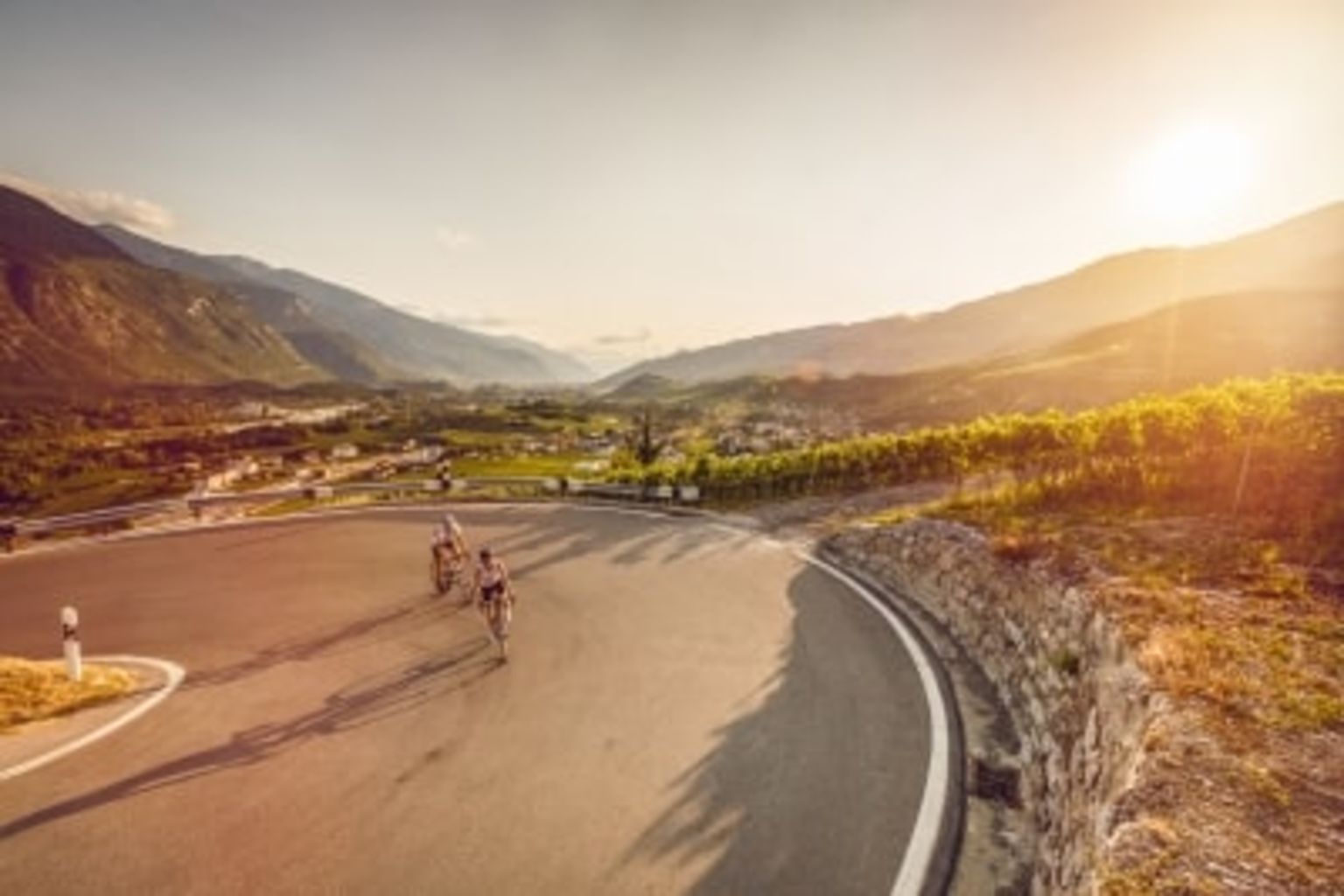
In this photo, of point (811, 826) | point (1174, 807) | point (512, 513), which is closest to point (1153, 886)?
point (1174, 807)

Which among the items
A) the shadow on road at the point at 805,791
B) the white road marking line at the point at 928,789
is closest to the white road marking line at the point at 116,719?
the shadow on road at the point at 805,791

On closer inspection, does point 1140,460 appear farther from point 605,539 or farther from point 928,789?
point 928,789

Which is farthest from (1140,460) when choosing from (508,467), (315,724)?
(508,467)

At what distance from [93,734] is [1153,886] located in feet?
41.2

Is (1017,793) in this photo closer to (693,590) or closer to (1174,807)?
(1174,807)

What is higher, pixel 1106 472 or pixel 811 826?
pixel 1106 472

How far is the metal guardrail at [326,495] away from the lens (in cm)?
2772

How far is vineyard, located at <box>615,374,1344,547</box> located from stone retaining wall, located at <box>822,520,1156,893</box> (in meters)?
5.19

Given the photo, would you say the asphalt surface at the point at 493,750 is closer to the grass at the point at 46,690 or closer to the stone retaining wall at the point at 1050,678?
the grass at the point at 46,690

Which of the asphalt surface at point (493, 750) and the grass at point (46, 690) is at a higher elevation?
the grass at point (46, 690)

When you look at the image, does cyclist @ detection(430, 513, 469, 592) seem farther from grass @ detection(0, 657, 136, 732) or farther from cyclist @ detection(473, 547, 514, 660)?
grass @ detection(0, 657, 136, 732)

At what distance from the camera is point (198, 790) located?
8852 millimetres

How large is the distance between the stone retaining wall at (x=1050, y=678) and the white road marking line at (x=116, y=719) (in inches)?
461

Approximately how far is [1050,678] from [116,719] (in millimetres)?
13167
